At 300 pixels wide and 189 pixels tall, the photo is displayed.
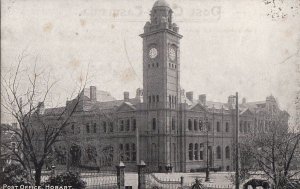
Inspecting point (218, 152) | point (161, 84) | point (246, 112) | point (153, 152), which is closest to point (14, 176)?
point (161, 84)

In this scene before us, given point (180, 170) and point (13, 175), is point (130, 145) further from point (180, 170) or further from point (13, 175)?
point (13, 175)

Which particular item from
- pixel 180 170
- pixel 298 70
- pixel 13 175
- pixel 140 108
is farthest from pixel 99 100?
pixel 298 70

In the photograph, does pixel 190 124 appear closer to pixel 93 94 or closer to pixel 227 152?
pixel 227 152

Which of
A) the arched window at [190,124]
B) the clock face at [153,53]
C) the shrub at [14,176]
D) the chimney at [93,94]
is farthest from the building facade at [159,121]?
the shrub at [14,176]

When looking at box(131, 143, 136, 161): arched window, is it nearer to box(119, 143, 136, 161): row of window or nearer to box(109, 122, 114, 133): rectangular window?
box(119, 143, 136, 161): row of window

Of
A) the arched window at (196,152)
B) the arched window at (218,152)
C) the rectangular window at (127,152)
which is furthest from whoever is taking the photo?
the arched window at (218,152)

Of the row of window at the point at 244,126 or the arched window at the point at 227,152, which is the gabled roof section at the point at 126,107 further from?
the row of window at the point at 244,126
